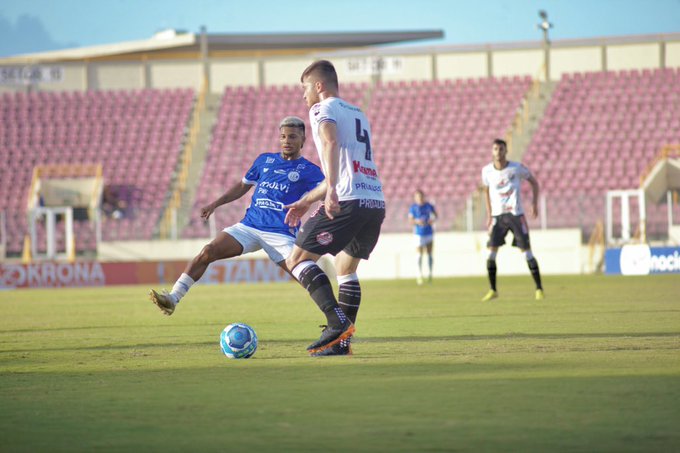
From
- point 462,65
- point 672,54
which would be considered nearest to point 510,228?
point 462,65

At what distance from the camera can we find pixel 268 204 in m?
11.3

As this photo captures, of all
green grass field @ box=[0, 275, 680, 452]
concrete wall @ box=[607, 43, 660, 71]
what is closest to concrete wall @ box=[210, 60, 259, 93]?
concrete wall @ box=[607, 43, 660, 71]

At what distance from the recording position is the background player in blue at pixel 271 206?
36.0 feet

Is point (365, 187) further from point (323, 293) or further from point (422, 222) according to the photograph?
point (422, 222)

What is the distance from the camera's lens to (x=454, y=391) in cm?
670

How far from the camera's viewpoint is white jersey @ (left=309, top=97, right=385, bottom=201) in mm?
8977

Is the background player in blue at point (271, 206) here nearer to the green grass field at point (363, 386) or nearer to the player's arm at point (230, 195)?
the player's arm at point (230, 195)

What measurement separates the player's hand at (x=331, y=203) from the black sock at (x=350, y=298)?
106cm

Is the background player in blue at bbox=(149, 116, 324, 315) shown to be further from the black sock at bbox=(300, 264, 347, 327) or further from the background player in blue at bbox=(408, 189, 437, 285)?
the background player in blue at bbox=(408, 189, 437, 285)

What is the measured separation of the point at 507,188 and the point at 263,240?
287 inches

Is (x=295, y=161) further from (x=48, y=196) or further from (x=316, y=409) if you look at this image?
(x=48, y=196)

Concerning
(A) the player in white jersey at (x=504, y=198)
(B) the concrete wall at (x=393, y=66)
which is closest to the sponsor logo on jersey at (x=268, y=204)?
(A) the player in white jersey at (x=504, y=198)

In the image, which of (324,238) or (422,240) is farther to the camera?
(422,240)

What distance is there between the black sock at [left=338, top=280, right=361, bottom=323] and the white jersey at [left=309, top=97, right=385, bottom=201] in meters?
0.92
